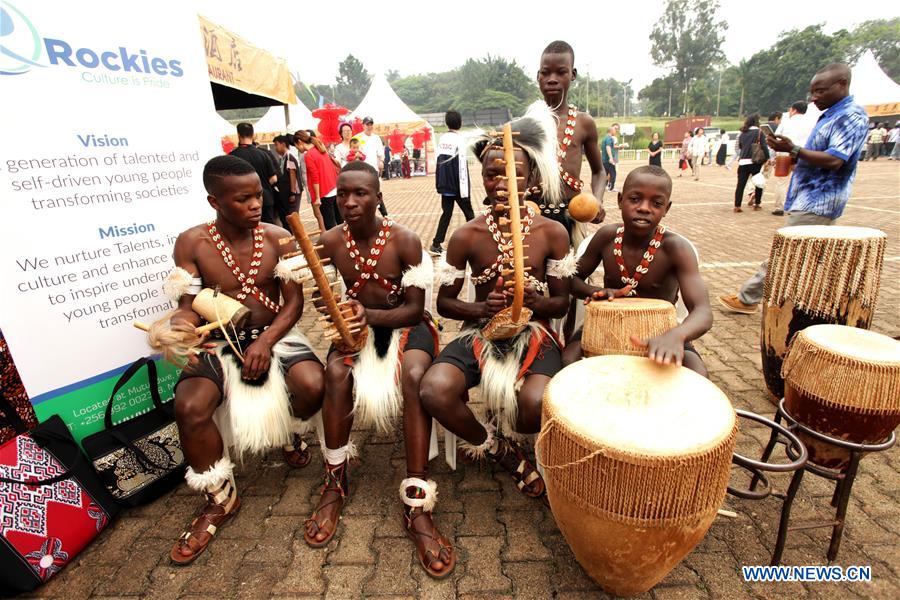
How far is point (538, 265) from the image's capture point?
8.25 ft

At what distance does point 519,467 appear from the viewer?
2.48m

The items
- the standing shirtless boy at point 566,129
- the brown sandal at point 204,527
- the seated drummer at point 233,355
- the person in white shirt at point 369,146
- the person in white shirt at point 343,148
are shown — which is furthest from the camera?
the person in white shirt at point 369,146

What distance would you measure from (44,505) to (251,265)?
4.53 feet

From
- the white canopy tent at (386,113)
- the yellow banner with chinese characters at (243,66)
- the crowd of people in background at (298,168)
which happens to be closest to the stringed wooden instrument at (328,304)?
the yellow banner with chinese characters at (243,66)

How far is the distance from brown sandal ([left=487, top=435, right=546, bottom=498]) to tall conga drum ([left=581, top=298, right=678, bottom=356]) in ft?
2.36

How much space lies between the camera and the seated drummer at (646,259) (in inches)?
92.0

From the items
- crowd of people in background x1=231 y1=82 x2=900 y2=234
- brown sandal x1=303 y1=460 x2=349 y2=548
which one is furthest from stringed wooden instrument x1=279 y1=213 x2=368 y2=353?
crowd of people in background x1=231 y1=82 x2=900 y2=234

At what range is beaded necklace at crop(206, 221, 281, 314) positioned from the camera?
250 cm

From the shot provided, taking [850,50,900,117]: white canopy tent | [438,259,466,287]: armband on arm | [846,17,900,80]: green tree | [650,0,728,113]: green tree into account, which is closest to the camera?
[438,259,466,287]: armband on arm

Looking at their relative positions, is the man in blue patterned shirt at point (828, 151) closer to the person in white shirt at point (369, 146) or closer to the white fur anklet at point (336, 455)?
the white fur anklet at point (336, 455)

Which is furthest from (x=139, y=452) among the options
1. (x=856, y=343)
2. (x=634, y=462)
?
(x=856, y=343)

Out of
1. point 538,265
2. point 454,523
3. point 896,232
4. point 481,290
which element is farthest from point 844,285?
point 896,232

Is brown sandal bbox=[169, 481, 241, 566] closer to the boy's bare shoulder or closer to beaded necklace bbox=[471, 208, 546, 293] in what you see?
beaded necklace bbox=[471, 208, 546, 293]

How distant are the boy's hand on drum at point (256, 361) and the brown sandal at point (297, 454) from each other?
58cm
